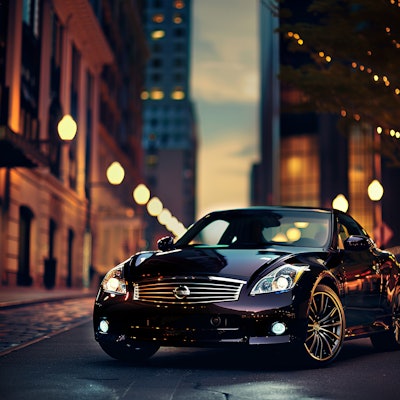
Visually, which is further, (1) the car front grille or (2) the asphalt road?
(1) the car front grille

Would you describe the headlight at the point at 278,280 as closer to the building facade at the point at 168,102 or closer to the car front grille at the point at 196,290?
the car front grille at the point at 196,290

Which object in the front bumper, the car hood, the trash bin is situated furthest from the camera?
the trash bin

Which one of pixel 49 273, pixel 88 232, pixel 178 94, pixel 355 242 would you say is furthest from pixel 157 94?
pixel 355 242

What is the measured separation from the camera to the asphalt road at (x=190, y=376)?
647cm

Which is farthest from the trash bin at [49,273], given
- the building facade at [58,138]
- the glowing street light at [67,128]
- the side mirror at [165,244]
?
the side mirror at [165,244]

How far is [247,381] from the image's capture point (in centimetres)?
718

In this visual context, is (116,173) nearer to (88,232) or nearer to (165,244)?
(88,232)

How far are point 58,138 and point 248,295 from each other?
3415 cm

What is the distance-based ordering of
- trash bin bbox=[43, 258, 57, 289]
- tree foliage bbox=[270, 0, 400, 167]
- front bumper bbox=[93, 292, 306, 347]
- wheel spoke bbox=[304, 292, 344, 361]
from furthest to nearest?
1. trash bin bbox=[43, 258, 57, 289]
2. tree foliage bbox=[270, 0, 400, 167]
3. wheel spoke bbox=[304, 292, 344, 361]
4. front bumper bbox=[93, 292, 306, 347]

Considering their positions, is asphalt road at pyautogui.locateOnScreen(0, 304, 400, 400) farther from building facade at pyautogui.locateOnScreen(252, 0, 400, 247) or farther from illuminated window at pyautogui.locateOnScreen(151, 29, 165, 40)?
illuminated window at pyautogui.locateOnScreen(151, 29, 165, 40)

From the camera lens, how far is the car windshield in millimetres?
9117

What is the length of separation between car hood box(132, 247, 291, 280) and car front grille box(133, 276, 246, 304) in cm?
7

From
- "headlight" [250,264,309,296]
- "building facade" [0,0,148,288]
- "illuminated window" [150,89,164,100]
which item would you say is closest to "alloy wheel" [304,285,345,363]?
"headlight" [250,264,309,296]

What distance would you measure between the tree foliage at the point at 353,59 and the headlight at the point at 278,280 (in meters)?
9.73
